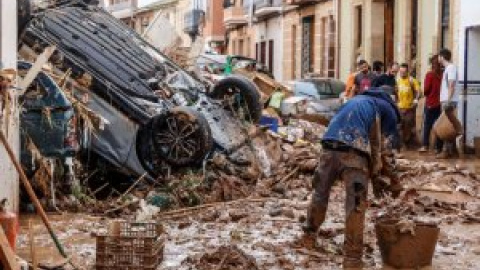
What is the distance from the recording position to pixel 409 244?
8.23 meters

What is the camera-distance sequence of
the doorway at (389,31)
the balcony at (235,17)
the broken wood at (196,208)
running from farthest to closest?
the balcony at (235,17) → the doorway at (389,31) → the broken wood at (196,208)

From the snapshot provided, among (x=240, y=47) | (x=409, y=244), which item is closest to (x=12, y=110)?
(x=409, y=244)

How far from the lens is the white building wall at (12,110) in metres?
9.53

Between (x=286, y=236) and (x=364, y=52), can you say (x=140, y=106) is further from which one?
(x=364, y=52)

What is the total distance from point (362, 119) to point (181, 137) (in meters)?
3.85

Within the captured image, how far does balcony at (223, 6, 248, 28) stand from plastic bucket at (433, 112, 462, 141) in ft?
114

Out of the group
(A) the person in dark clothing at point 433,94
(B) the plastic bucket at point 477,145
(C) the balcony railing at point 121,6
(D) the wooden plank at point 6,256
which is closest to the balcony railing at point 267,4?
(C) the balcony railing at point 121,6

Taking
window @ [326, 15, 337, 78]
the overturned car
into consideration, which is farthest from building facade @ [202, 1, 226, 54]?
the overturned car

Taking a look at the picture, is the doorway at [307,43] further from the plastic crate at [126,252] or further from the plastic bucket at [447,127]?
the plastic crate at [126,252]

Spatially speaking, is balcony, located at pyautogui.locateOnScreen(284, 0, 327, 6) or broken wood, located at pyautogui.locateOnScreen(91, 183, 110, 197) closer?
broken wood, located at pyautogui.locateOnScreen(91, 183, 110, 197)

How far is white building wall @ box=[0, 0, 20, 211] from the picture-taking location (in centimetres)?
953

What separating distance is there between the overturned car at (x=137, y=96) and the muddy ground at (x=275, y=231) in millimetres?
1059

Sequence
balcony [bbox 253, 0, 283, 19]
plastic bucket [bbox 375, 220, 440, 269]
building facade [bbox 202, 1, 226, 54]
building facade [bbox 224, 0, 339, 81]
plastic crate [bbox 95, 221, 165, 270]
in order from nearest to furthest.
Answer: plastic crate [bbox 95, 221, 165, 270] < plastic bucket [bbox 375, 220, 440, 269] < building facade [bbox 224, 0, 339, 81] < balcony [bbox 253, 0, 283, 19] < building facade [bbox 202, 1, 226, 54]

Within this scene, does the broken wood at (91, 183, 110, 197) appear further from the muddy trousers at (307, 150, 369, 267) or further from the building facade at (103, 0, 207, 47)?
the building facade at (103, 0, 207, 47)
